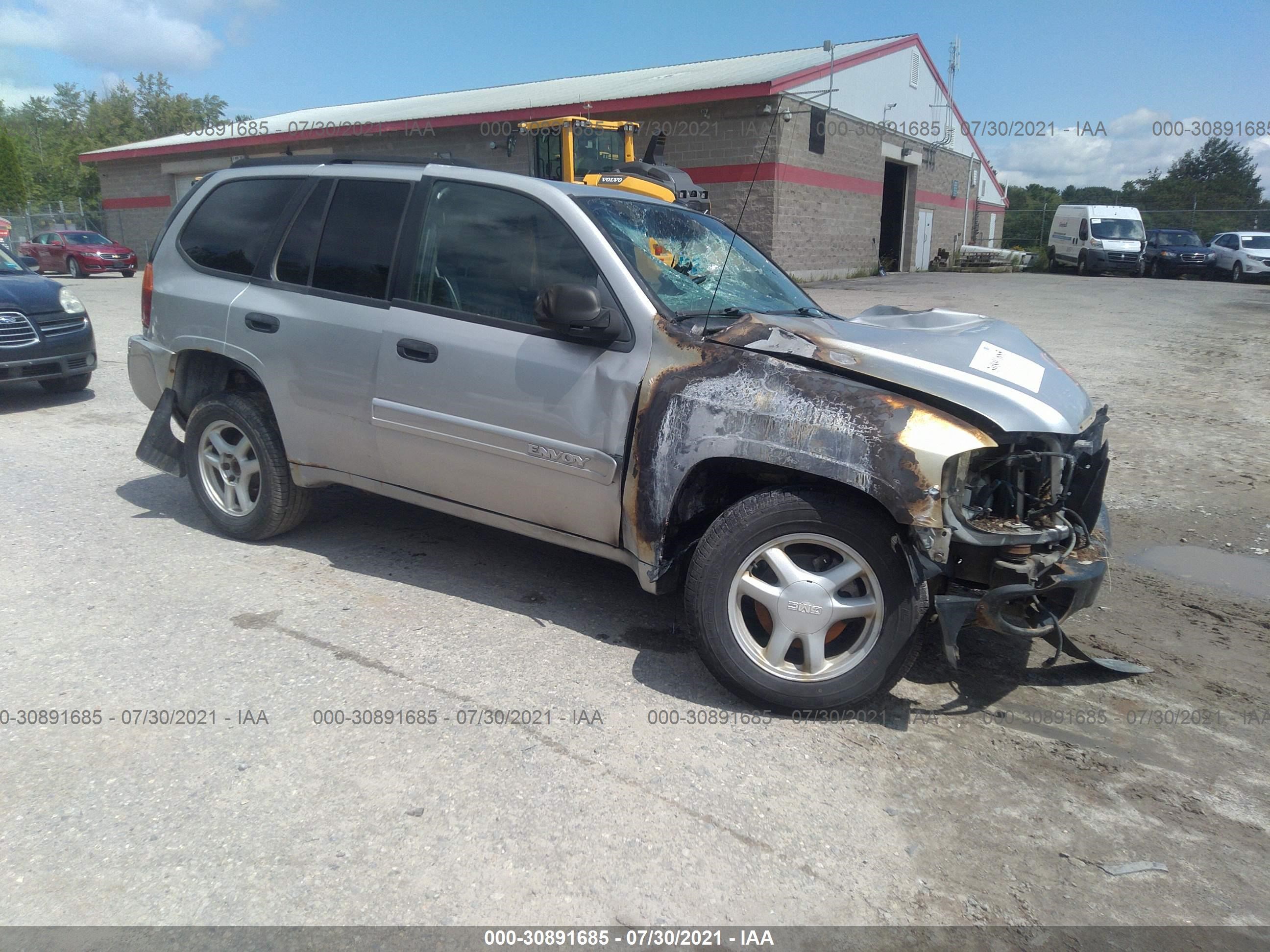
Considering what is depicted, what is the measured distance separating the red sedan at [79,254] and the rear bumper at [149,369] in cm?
2754

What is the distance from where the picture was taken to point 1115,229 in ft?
97.7

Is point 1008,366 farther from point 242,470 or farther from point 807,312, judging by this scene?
point 242,470

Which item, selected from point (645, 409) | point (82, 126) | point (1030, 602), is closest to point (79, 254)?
point (645, 409)

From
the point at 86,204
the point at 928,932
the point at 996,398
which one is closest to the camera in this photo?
the point at 928,932

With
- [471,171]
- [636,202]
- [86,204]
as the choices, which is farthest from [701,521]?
[86,204]

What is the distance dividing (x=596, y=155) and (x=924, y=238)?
1924 cm

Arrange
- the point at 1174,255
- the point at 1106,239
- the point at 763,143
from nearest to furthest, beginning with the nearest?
the point at 763,143 < the point at 1174,255 < the point at 1106,239

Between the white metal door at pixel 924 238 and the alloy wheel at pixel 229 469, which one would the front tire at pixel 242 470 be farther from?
the white metal door at pixel 924 238

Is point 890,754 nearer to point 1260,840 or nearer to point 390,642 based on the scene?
point 1260,840

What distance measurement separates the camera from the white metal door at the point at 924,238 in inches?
1297

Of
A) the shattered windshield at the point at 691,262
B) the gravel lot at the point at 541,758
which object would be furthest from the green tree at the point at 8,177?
the shattered windshield at the point at 691,262

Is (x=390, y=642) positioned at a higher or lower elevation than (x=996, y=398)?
lower

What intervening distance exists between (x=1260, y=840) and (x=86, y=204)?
6727cm

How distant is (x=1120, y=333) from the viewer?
14375 millimetres
